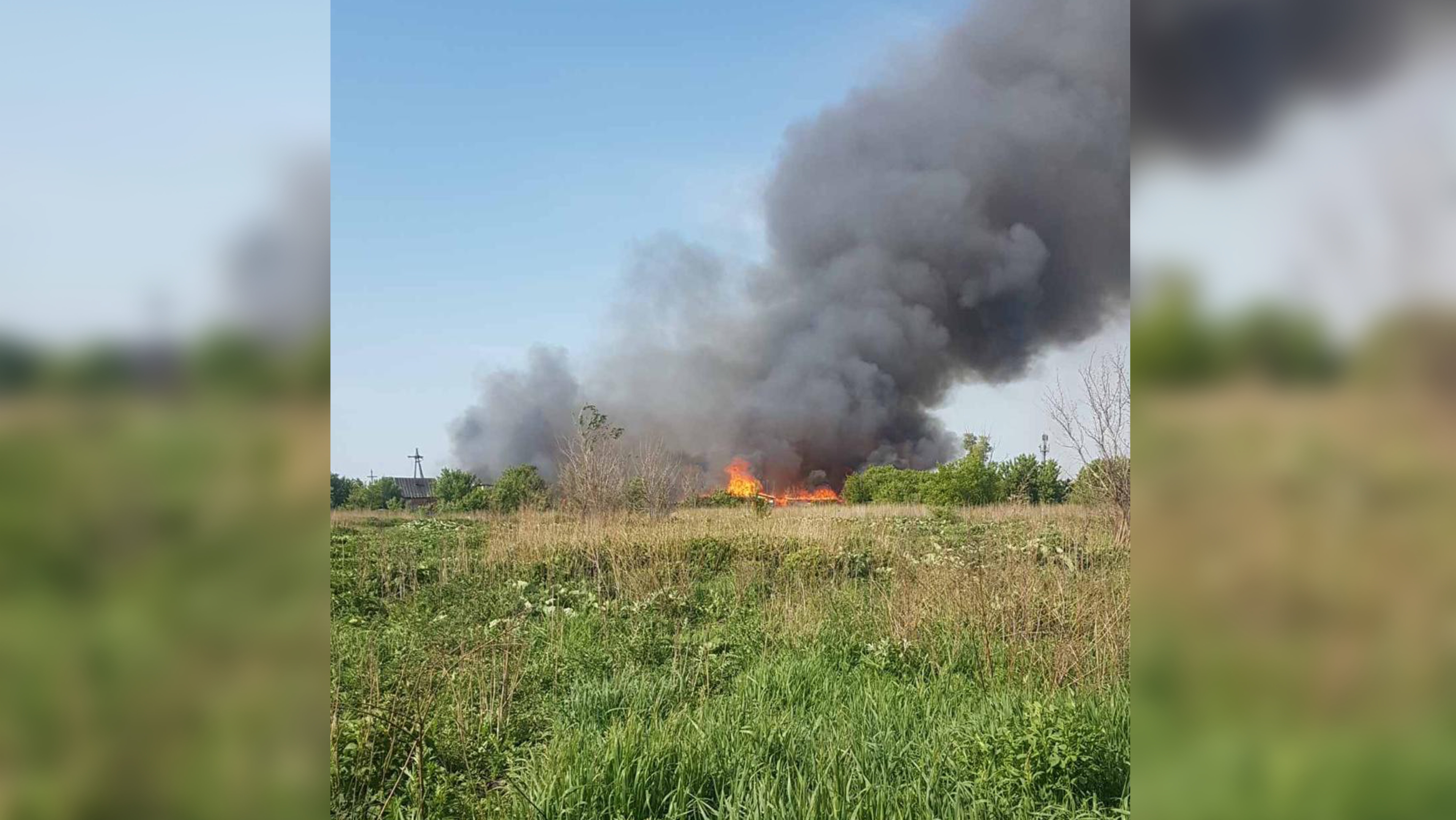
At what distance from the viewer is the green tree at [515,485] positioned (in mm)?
26375

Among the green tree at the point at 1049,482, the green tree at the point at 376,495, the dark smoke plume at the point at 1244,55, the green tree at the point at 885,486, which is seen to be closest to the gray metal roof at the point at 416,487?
the green tree at the point at 376,495

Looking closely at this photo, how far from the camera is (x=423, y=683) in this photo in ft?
14.8

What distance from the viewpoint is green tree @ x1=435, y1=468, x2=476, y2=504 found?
29.9 meters

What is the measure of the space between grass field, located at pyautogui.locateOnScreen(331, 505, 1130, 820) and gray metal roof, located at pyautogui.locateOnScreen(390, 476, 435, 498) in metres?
23.4

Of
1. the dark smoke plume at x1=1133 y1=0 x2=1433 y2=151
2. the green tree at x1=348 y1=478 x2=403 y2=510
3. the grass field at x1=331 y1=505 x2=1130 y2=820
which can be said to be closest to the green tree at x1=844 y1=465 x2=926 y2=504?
the green tree at x1=348 y1=478 x2=403 y2=510

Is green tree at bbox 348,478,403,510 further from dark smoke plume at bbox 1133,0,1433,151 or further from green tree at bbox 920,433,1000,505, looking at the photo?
dark smoke plume at bbox 1133,0,1433,151

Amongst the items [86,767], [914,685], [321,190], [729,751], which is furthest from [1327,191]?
[914,685]

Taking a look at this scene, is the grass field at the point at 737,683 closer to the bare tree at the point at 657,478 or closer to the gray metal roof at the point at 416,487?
the bare tree at the point at 657,478

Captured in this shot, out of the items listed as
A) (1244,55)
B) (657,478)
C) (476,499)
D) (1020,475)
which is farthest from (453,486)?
(1244,55)

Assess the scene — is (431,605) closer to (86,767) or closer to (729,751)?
(729,751)

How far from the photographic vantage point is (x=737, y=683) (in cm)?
484

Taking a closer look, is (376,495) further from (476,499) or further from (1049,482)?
(1049,482)

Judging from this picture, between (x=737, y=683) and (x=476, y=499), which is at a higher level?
(x=737, y=683)

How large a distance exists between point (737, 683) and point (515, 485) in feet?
81.8
